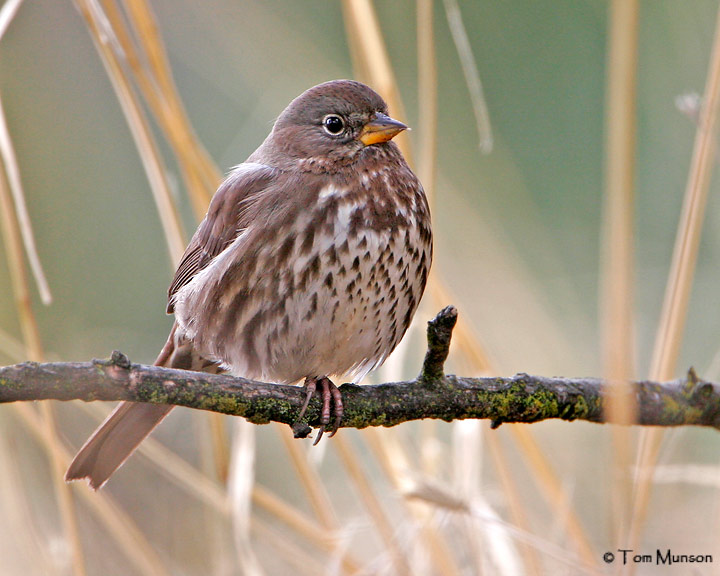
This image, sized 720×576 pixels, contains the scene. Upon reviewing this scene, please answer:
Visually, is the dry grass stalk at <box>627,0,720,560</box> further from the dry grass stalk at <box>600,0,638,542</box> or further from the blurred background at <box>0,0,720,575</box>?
the dry grass stalk at <box>600,0,638,542</box>

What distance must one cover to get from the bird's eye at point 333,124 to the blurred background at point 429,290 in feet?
1.05

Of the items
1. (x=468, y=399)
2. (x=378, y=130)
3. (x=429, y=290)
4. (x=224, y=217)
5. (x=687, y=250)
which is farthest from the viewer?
(x=224, y=217)

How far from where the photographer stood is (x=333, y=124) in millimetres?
3344

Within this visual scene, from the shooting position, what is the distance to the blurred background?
258 centimetres

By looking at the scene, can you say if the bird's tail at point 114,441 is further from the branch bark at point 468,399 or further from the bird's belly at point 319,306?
the branch bark at point 468,399

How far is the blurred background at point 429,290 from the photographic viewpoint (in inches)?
101

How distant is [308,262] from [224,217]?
0.50m

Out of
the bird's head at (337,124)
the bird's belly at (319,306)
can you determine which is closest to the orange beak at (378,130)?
the bird's head at (337,124)

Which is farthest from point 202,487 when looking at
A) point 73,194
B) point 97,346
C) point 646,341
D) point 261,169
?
point 73,194

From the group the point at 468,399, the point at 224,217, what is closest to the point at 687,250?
the point at 468,399

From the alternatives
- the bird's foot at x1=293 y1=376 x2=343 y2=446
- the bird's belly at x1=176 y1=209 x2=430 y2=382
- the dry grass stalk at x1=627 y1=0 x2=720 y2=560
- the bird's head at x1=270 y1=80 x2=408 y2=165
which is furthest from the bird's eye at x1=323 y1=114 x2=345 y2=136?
the dry grass stalk at x1=627 y1=0 x2=720 y2=560

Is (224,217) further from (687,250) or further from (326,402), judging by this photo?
(687,250)

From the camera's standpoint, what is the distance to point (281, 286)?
3037 mm

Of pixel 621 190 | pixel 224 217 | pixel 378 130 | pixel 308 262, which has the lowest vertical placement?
pixel 621 190
